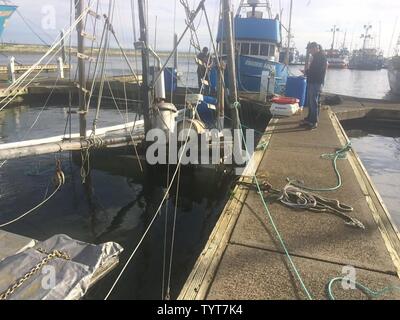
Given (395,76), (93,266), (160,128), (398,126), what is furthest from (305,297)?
(395,76)

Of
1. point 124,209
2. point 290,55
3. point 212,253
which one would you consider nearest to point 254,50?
point 124,209

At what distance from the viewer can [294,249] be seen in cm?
397

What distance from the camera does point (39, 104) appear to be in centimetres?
2328

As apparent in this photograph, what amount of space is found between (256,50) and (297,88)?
23.7 feet

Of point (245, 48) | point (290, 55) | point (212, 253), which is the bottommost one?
point (212, 253)

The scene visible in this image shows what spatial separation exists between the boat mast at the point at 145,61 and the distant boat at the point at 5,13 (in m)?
32.6

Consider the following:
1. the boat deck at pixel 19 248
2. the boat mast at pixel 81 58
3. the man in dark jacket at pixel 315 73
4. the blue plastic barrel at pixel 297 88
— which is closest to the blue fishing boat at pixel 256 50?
the blue plastic barrel at pixel 297 88

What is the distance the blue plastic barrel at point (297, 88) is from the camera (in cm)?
1341

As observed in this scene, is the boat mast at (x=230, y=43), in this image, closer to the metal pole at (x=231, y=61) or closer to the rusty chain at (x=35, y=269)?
the metal pole at (x=231, y=61)

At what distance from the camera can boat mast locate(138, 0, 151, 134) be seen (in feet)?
26.3

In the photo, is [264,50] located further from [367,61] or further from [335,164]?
[367,61]

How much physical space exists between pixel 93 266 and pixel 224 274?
1.85m
